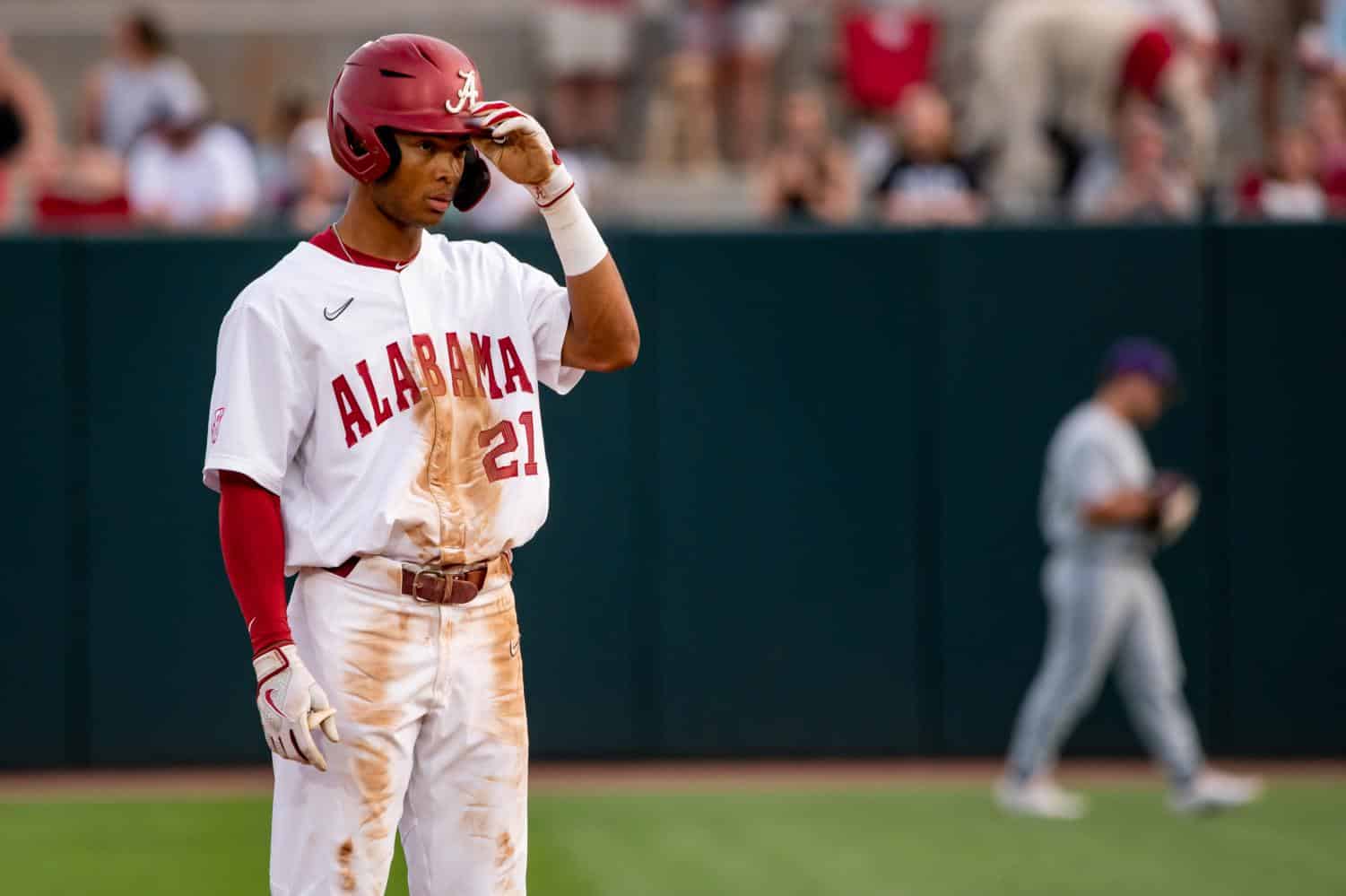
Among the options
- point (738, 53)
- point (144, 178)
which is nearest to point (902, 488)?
point (738, 53)

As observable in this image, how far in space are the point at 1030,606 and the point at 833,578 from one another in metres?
1.15

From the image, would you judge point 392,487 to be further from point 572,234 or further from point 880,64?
point 880,64

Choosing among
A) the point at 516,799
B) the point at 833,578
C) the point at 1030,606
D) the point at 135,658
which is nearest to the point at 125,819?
the point at 135,658

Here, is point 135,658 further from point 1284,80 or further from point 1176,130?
point 1284,80

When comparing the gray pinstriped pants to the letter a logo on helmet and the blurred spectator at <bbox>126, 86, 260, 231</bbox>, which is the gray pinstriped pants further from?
the letter a logo on helmet

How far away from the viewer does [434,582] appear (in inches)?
163

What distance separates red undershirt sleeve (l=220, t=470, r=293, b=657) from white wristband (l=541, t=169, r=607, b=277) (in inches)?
31.9

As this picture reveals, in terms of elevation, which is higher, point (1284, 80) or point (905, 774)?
point (1284, 80)

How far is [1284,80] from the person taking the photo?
1530 centimetres

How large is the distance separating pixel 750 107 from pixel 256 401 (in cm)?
1113

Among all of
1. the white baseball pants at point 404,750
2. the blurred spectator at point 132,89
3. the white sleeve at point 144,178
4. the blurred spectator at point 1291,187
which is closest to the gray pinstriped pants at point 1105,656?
the blurred spectator at point 1291,187

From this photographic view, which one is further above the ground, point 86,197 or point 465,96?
point 86,197

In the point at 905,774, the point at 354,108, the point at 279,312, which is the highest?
the point at 354,108

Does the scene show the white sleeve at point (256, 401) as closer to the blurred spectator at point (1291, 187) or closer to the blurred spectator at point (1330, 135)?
the blurred spectator at point (1291, 187)
